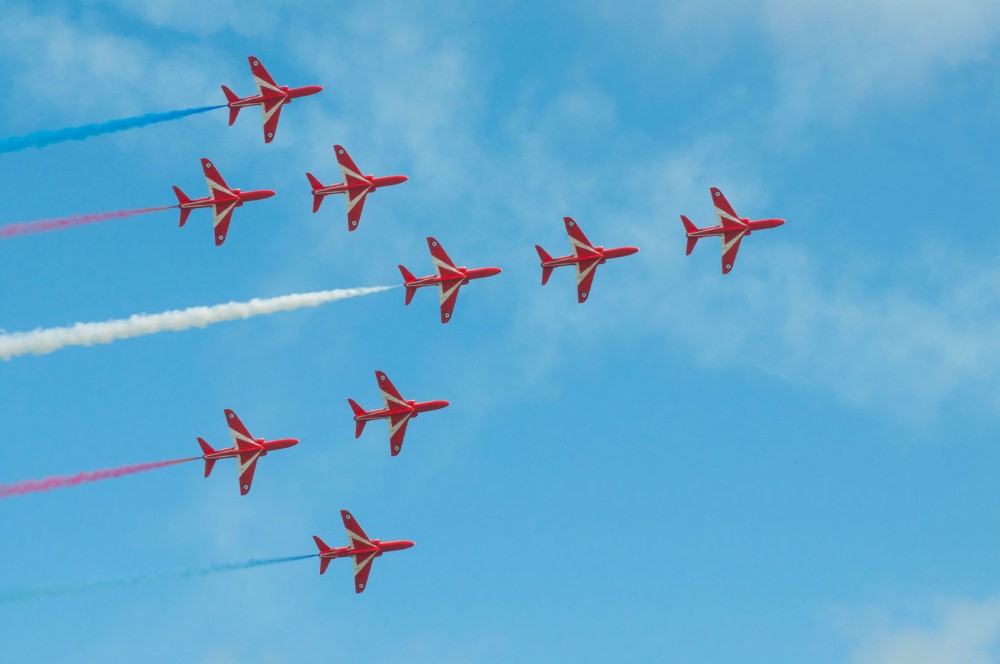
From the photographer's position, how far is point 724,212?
106000 millimetres

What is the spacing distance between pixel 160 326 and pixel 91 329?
522cm

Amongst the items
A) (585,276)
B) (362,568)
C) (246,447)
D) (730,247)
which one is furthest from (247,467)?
(730,247)

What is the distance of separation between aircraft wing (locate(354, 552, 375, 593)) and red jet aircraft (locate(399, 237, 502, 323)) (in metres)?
17.6

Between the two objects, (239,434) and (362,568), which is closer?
(239,434)

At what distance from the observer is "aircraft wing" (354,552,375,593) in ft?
352

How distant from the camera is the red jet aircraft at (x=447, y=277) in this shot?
10412 cm

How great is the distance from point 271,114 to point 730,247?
3267cm

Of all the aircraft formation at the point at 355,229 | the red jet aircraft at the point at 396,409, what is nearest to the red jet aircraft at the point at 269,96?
the aircraft formation at the point at 355,229

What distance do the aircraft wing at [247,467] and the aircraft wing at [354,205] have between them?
16.6 metres

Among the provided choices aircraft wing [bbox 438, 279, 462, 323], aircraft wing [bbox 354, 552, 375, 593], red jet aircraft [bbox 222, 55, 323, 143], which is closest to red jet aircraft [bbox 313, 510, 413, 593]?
aircraft wing [bbox 354, 552, 375, 593]

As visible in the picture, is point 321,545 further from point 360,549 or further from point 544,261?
point 544,261

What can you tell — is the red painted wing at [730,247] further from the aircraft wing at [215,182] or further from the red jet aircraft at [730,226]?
the aircraft wing at [215,182]

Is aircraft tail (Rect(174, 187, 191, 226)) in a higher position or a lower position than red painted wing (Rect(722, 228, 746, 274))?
lower

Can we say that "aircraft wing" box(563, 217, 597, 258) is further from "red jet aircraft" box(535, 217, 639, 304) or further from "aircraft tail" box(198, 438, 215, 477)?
"aircraft tail" box(198, 438, 215, 477)
